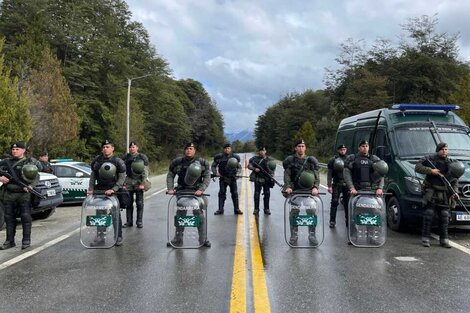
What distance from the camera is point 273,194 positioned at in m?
17.4

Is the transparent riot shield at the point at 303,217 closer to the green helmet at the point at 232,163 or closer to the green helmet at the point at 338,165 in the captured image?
the green helmet at the point at 338,165

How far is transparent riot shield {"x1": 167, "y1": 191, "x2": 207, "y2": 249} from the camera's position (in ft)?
24.8

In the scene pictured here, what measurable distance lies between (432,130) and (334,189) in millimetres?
2332

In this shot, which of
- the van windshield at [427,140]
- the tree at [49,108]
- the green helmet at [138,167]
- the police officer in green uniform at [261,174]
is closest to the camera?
the van windshield at [427,140]

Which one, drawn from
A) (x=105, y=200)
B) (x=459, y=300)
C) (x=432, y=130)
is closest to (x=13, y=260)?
(x=105, y=200)

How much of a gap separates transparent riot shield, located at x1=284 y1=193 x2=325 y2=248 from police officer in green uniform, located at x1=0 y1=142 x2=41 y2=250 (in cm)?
421

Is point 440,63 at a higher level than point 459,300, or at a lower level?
higher

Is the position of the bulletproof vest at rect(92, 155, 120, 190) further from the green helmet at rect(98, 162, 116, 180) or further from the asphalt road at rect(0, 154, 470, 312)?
the asphalt road at rect(0, 154, 470, 312)

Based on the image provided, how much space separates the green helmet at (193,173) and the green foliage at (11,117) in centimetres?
1431

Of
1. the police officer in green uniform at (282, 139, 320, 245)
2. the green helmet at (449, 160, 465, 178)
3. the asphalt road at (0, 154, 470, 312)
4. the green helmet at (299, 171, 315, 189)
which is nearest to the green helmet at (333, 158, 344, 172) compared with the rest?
the asphalt road at (0, 154, 470, 312)

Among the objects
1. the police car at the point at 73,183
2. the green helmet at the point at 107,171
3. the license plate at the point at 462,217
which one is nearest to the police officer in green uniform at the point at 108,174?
the green helmet at the point at 107,171

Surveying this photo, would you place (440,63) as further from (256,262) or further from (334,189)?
(256,262)

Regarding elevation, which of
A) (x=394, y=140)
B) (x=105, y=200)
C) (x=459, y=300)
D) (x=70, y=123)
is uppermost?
(x=70, y=123)

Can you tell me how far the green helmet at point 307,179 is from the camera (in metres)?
7.94
